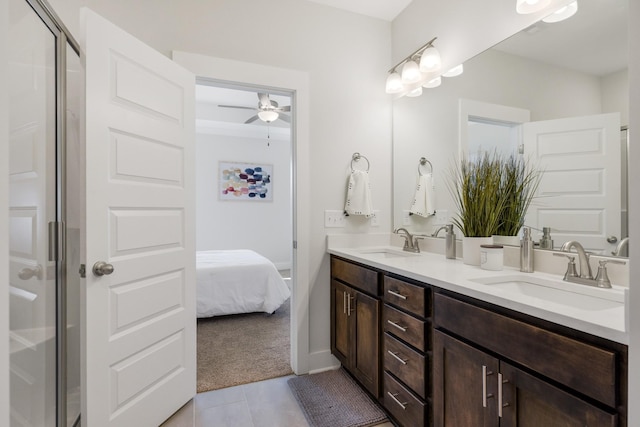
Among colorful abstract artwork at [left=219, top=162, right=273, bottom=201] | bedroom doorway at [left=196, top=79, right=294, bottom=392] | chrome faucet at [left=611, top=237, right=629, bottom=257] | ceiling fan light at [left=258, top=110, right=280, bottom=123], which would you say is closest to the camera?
chrome faucet at [left=611, top=237, right=629, bottom=257]

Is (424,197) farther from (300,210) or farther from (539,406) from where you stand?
(539,406)

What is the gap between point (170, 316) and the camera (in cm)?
178

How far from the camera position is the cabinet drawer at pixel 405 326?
4.60 ft

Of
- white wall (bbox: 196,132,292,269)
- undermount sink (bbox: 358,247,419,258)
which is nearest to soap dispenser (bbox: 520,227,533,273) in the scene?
undermount sink (bbox: 358,247,419,258)

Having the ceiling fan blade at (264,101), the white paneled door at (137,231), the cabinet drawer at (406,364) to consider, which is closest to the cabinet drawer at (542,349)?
the cabinet drawer at (406,364)

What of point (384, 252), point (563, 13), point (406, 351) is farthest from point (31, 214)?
point (563, 13)

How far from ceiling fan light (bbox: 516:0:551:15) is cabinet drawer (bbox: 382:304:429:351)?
1.53 meters

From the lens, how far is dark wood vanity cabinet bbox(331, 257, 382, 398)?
1.78 metres

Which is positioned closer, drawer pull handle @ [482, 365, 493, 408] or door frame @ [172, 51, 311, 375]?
drawer pull handle @ [482, 365, 493, 408]

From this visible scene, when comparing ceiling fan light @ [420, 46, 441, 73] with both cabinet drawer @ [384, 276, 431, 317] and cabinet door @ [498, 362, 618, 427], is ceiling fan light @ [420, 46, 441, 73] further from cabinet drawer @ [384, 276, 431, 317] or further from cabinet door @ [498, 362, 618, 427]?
cabinet door @ [498, 362, 618, 427]

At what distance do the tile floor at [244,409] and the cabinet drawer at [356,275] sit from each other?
73 cm

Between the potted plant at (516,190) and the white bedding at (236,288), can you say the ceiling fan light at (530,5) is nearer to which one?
the potted plant at (516,190)

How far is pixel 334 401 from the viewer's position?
1.92m

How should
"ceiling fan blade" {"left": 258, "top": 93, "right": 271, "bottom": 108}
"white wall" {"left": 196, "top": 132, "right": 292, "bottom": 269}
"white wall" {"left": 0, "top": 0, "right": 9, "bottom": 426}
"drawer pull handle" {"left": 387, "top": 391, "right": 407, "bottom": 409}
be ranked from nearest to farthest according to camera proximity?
1. "white wall" {"left": 0, "top": 0, "right": 9, "bottom": 426}
2. "drawer pull handle" {"left": 387, "top": 391, "right": 407, "bottom": 409}
3. "ceiling fan blade" {"left": 258, "top": 93, "right": 271, "bottom": 108}
4. "white wall" {"left": 196, "top": 132, "right": 292, "bottom": 269}
